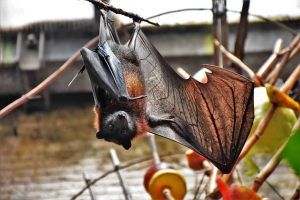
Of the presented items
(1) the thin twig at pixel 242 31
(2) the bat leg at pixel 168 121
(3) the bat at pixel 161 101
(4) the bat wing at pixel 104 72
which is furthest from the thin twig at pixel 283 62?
(4) the bat wing at pixel 104 72

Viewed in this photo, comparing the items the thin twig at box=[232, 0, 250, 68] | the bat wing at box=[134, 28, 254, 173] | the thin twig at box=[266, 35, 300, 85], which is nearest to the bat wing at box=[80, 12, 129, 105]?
the bat wing at box=[134, 28, 254, 173]

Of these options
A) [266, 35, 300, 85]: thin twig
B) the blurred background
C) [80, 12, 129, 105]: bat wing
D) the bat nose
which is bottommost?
the blurred background

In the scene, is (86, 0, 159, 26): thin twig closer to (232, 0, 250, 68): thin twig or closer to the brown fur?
the brown fur

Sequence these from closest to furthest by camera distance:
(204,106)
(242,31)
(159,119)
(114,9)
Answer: (114,9) → (159,119) → (204,106) → (242,31)

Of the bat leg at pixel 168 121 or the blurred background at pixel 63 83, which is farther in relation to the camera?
the blurred background at pixel 63 83

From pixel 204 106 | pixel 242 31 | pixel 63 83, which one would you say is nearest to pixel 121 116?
pixel 204 106

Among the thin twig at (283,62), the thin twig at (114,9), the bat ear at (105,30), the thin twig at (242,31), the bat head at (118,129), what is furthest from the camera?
the thin twig at (283,62)

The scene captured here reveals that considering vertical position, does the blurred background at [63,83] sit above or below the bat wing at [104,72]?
below

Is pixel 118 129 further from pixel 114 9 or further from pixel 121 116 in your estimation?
pixel 114 9

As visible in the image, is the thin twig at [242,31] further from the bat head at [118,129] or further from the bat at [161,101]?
the bat head at [118,129]
